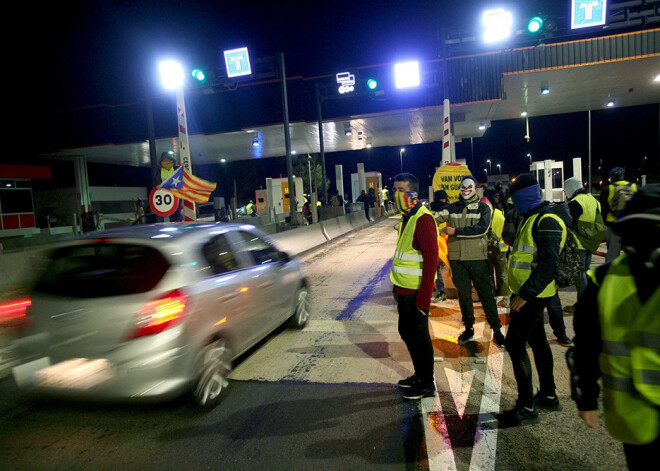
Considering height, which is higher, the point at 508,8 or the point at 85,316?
the point at 508,8

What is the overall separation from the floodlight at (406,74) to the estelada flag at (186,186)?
8.76 meters

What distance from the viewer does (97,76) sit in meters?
23.3

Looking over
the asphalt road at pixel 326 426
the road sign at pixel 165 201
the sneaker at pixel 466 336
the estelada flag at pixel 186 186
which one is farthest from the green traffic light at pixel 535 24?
the road sign at pixel 165 201

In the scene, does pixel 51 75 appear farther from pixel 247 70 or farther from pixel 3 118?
pixel 247 70

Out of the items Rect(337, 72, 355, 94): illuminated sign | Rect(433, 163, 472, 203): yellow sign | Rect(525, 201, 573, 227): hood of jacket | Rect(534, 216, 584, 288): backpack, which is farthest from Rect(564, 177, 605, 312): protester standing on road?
Rect(337, 72, 355, 94): illuminated sign

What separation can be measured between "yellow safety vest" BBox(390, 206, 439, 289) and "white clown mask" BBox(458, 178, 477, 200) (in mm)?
1727

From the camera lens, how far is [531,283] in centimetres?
331

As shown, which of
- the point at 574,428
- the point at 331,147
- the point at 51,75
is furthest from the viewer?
the point at 331,147

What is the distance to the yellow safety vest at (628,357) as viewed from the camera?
61.6 inches

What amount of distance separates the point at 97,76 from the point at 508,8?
68.7 ft

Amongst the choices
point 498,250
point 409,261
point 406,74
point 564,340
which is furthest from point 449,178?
point 406,74

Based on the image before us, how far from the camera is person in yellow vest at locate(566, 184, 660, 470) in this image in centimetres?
158

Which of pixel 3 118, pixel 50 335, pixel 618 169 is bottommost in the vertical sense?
pixel 50 335

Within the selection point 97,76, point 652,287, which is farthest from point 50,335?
point 97,76
